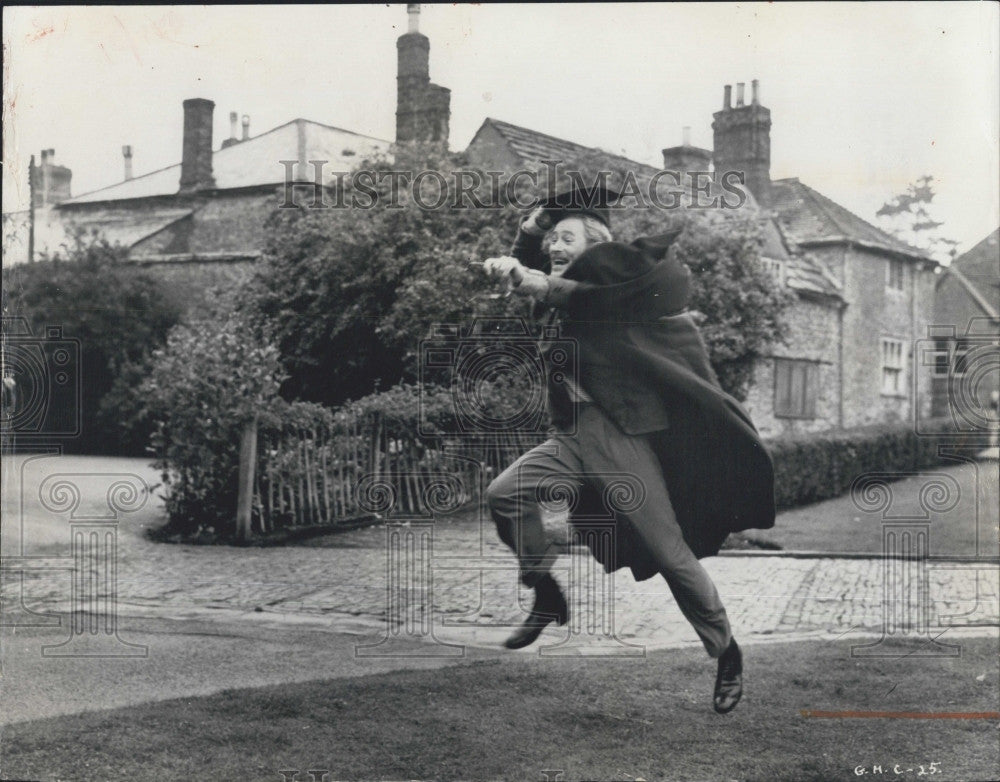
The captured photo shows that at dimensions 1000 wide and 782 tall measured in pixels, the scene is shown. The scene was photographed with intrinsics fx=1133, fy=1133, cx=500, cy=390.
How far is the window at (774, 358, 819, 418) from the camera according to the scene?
972cm

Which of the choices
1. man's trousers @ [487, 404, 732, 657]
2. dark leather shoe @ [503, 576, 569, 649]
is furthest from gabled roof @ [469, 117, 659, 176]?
dark leather shoe @ [503, 576, 569, 649]

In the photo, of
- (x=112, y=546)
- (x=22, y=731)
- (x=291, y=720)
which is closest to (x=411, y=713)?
(x=291, y=720)

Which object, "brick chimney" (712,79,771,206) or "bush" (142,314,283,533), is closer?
"brick chimney" (712,79,771,206)

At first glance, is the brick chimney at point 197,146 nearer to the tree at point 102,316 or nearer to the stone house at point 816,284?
the tree at point 102,316

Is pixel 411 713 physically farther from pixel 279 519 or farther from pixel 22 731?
pixel 279 519

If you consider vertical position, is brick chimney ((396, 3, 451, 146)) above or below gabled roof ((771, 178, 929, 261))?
above

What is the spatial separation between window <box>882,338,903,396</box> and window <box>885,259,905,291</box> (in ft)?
1.41

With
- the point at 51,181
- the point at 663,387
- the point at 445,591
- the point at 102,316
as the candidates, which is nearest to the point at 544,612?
the point at 663,387

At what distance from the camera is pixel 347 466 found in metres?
9.95

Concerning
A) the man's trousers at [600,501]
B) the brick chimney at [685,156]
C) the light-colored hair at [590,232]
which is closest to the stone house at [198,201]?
the brick chimney at [685,156]

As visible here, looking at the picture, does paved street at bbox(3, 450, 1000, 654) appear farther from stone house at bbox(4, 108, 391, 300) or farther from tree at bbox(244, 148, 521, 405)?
stone house at bbox(4, 108, 391, 300)

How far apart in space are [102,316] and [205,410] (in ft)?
8.74

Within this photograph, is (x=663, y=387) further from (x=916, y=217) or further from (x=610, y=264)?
(x=916, y=217)

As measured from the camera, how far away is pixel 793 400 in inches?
406
